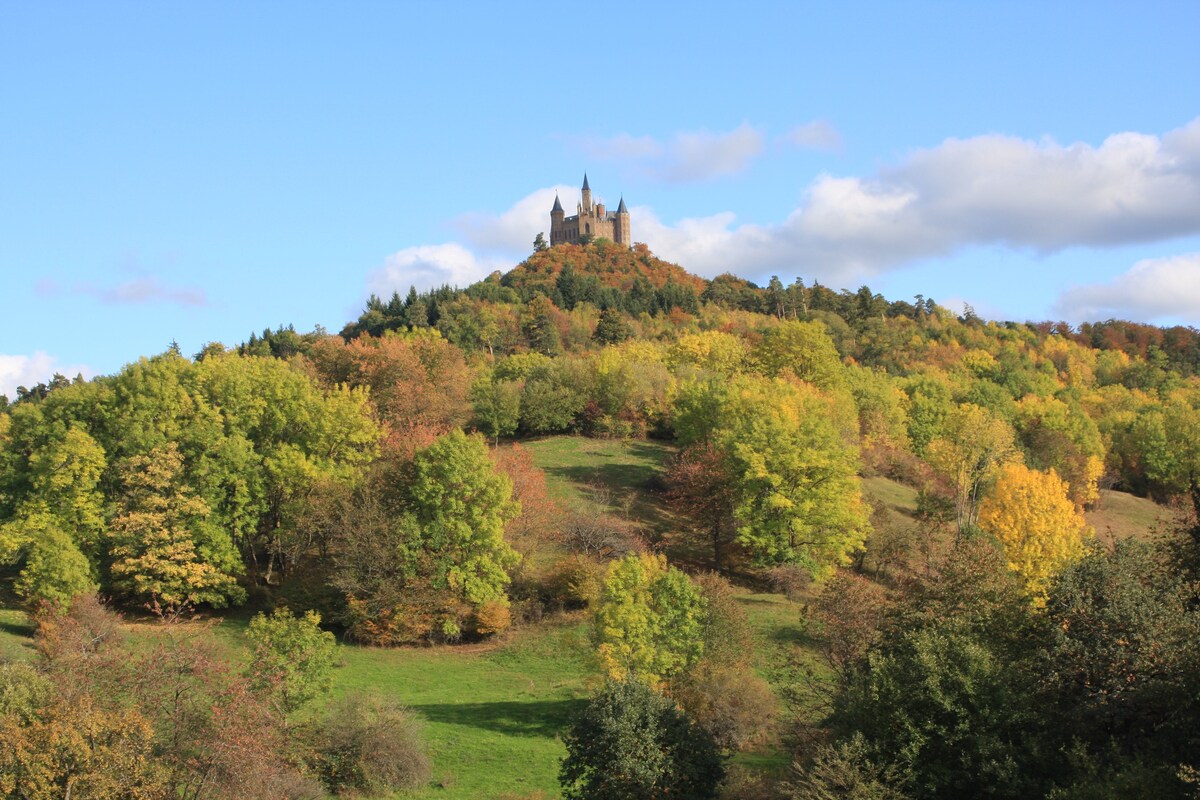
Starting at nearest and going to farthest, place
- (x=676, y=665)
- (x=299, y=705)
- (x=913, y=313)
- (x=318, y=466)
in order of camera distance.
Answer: (x=299, y=705) → (x=676, y=665) → (x=318, y=466) → (x=913, y=313)

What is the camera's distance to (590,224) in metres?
181

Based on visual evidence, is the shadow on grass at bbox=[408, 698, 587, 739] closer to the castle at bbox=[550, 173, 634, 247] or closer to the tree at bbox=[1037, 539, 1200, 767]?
the tree at bbox=[1037, 539, 1200, 767]

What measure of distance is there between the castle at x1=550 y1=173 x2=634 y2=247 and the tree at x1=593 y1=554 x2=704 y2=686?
14958 centimetres

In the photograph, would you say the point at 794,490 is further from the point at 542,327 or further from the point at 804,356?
the point at 542,327

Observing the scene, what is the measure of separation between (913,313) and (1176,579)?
137m

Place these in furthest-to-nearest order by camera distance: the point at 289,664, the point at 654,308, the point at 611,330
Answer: the point at 654,308, the point at 611,330, the point at 289,664

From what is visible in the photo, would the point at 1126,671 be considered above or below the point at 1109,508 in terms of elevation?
above

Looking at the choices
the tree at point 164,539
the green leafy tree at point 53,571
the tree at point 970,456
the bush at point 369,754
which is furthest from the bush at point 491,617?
the tree at point 970,456

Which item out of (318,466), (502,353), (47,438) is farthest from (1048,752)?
(502,353)

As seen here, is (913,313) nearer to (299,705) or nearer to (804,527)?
(804,527)

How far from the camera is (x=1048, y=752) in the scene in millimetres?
20703

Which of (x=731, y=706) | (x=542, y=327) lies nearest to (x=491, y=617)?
(x=731, y=706)

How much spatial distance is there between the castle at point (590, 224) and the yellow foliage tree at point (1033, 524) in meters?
139

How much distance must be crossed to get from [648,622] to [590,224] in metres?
154
